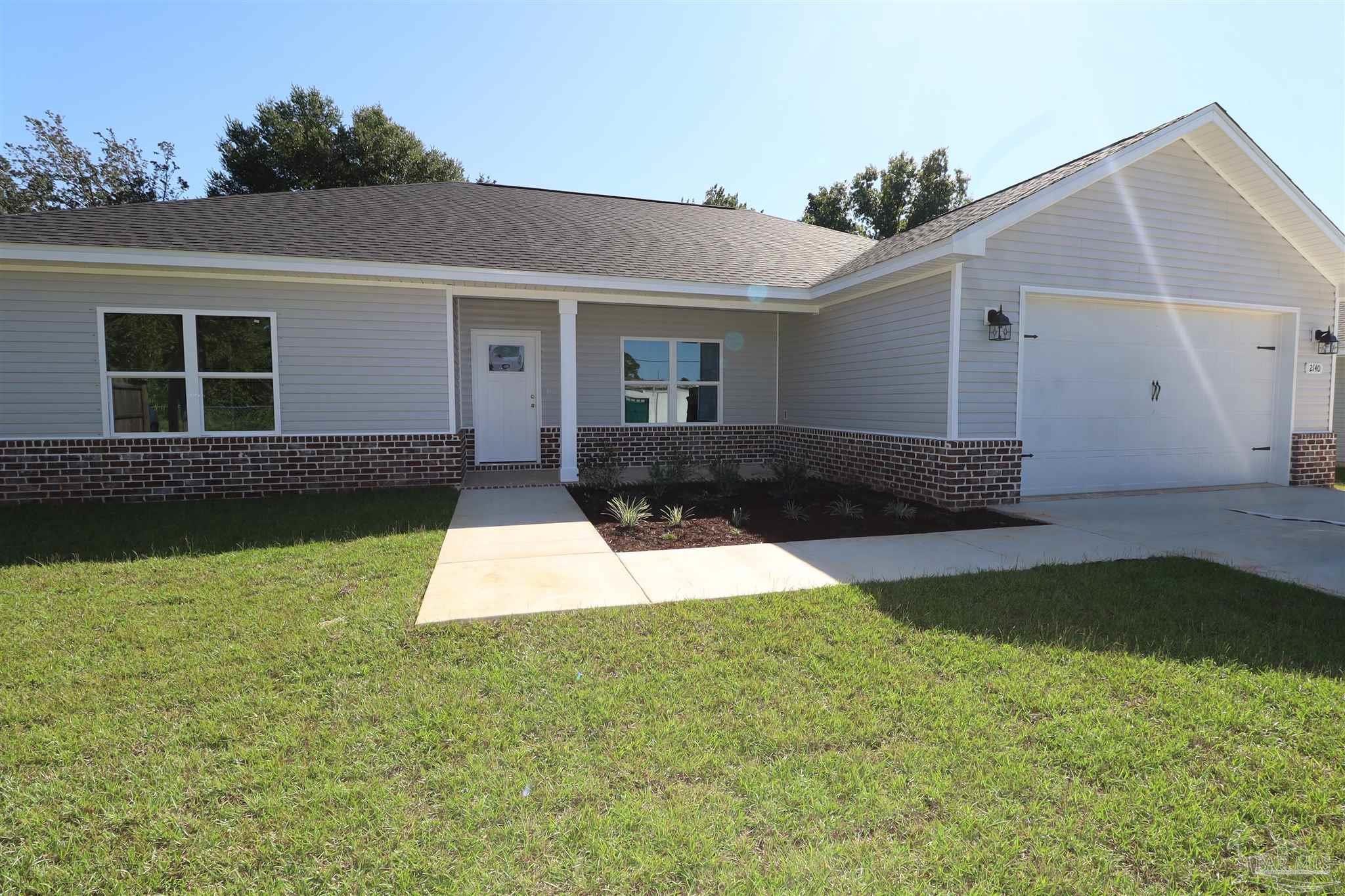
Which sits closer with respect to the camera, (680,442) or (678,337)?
(678,337)

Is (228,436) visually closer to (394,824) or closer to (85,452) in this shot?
(85,452)

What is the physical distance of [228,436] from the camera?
8.00 meters

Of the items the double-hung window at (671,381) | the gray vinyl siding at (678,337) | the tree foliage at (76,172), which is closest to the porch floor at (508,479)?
the gray vinyl siding at (678,337)

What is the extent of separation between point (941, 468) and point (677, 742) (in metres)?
5.86

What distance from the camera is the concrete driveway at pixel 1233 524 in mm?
4969

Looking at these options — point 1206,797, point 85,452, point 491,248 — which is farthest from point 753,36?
point 85,452

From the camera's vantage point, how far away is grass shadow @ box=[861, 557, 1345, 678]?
3354mm

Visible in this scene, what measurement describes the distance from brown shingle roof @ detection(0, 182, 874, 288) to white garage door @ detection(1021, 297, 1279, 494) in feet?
12.3

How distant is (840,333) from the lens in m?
9.73

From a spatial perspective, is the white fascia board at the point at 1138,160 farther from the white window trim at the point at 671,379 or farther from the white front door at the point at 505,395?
the white front door at the point at 505,395

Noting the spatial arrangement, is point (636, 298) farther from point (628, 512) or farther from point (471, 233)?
point (628, 512)

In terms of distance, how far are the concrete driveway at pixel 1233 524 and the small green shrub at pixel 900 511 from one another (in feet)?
3.82

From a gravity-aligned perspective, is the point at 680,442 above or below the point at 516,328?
below

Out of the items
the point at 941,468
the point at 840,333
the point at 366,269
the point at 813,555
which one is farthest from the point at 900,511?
the point at 366,269
